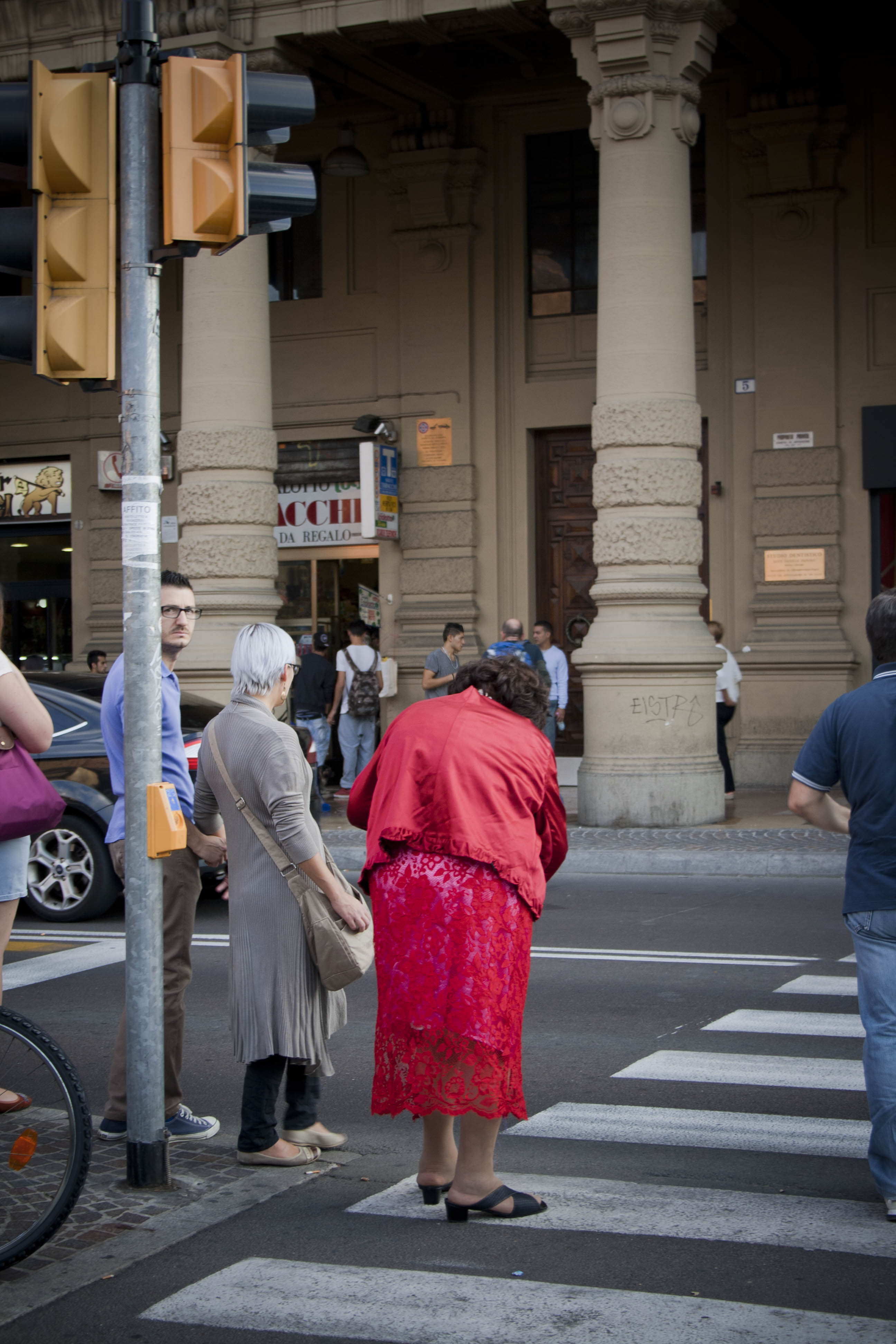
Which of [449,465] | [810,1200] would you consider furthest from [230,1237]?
[449,465]

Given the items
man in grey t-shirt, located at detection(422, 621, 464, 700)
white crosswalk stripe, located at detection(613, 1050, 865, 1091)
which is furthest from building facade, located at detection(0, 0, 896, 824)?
white crosswalk stripe, located at detection(613, 1050, 865, 1091)

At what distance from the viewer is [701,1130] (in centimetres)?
551

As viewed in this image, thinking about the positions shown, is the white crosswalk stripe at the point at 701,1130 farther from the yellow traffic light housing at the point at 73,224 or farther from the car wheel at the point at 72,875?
the car wheel at the point at 72,875

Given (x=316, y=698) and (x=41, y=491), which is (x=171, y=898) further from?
(x=41, y=491)

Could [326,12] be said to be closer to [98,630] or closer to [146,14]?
[98,630]

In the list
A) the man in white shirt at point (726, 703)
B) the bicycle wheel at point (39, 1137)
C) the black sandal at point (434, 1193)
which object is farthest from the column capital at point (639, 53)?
the bicycle wheel at point (39, 1137)

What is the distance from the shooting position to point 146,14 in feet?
16.0

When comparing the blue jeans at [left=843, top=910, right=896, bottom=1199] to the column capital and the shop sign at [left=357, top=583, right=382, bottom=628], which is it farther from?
the shop sign at [left=357, top=583, right=382, bottom=628]

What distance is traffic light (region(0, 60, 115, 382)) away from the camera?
4672 mm

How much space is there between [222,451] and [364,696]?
3133mm

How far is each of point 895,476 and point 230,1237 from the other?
559 inches

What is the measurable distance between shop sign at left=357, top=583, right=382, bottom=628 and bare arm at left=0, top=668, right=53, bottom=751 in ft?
45.8

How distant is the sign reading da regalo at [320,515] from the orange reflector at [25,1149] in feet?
51.1

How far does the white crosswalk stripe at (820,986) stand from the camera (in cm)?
773
